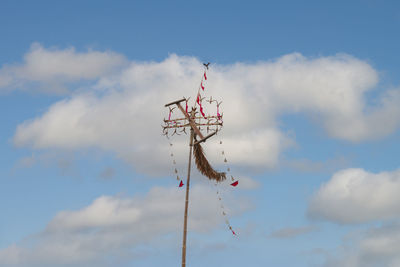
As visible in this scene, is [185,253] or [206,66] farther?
[206,66]

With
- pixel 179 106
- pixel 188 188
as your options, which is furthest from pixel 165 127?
pixel 188 188

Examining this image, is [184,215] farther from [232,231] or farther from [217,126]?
[217,126]

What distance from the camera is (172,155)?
1726 inches

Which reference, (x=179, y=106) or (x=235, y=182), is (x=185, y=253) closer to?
(x=235, y=182)

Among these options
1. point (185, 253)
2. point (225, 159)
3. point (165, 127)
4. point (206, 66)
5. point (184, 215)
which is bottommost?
point (185, 253)

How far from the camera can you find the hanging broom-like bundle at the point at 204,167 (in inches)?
1746

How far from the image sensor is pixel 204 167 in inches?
1761

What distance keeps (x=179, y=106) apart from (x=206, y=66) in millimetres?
3820

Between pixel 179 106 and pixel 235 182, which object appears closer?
pixel 235 182

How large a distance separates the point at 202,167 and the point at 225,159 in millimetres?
2363

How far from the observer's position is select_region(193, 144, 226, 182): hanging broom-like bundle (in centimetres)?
4434

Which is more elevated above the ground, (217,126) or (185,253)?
(217,126)

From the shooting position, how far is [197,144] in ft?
145

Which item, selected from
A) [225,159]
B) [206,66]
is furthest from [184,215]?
[206,66]
